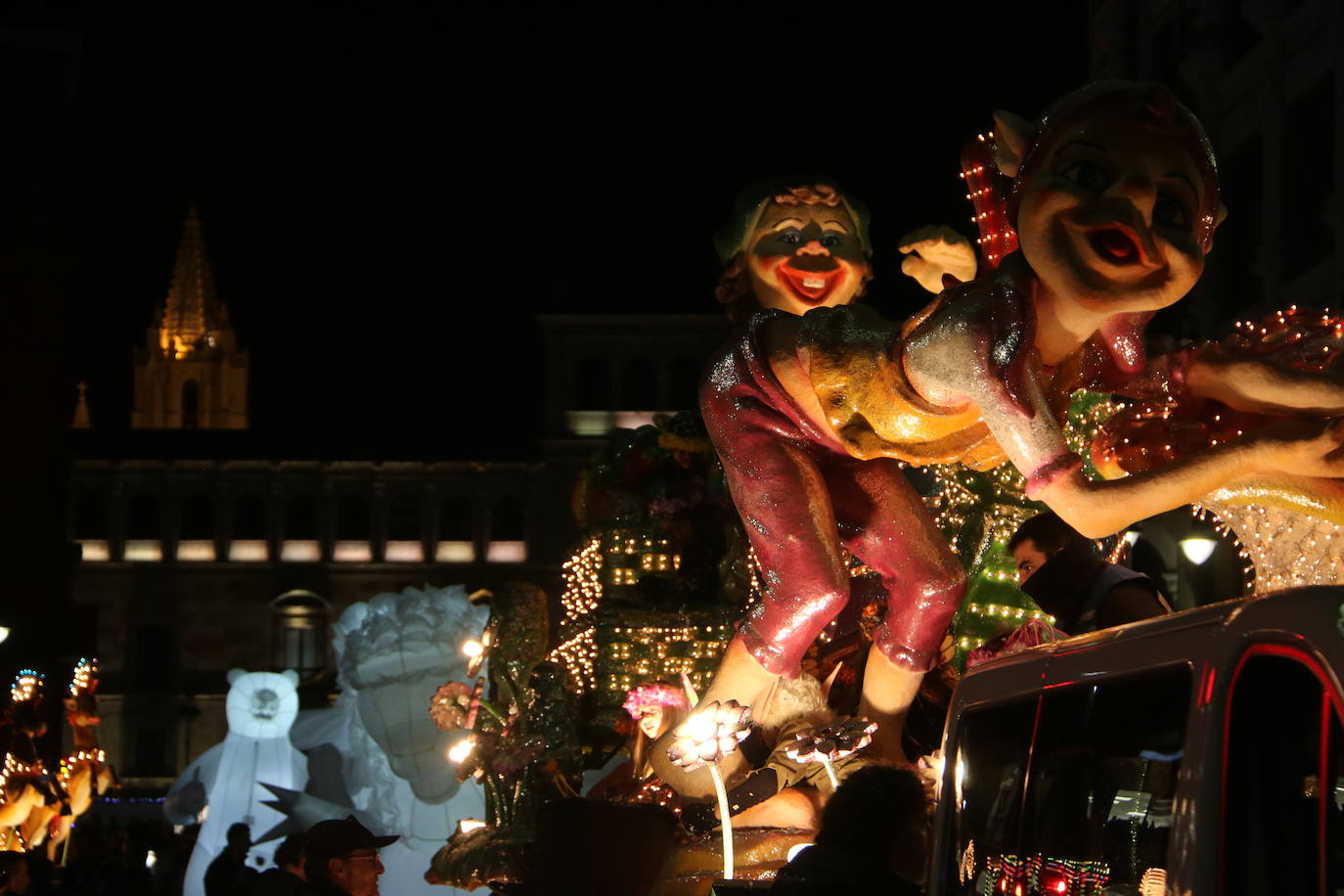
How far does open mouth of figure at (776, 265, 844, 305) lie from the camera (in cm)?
982

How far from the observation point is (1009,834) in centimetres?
507

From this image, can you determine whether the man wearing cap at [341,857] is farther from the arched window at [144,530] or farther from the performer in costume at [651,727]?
the arched window at [144,530]

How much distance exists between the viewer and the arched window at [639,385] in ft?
208

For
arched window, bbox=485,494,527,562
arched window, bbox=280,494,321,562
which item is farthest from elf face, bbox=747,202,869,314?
arched window, bbox=280,494,321,562

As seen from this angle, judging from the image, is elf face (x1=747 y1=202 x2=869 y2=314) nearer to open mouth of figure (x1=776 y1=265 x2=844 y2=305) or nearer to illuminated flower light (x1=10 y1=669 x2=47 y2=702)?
open mouth of figure (x1=776 y1=265 x2=844 y2=305)

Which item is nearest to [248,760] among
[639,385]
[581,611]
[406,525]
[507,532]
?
[581,611]

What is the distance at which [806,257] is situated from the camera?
984 cm

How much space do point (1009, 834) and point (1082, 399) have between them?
4885 millimetres

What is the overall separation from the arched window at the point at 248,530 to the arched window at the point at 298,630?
2027 mm

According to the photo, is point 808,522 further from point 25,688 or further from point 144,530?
point 144,530

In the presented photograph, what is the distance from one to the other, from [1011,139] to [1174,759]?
322 cm

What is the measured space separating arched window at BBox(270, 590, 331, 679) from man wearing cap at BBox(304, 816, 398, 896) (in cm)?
6163

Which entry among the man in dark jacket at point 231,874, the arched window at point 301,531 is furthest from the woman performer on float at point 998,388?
the arched window at point 301,531

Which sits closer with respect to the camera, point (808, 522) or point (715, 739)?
point (715, 739)
